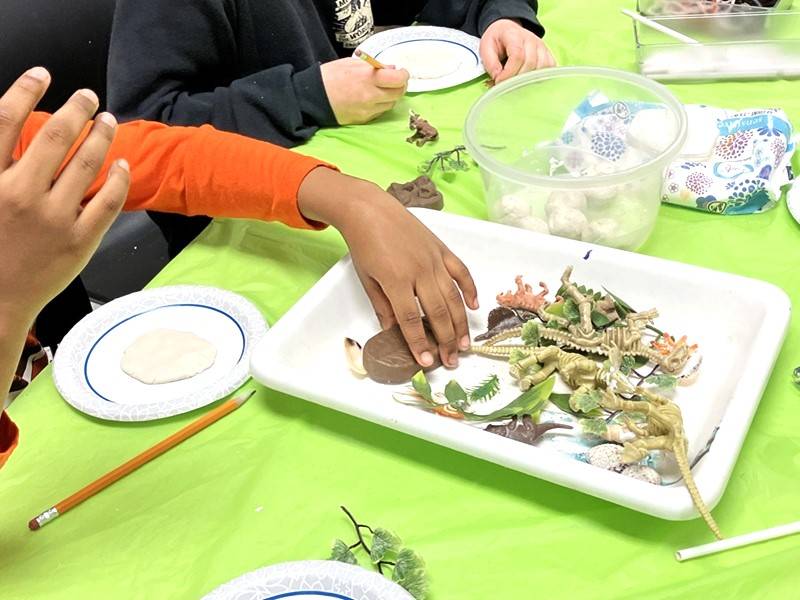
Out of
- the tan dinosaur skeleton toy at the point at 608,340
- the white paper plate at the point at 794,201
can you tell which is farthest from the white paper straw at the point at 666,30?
the tan dinosaur skeleton toy at the point at 608,340

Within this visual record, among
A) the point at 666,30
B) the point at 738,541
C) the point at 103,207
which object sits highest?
the point at 103,207

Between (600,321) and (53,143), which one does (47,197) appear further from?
(600,321)

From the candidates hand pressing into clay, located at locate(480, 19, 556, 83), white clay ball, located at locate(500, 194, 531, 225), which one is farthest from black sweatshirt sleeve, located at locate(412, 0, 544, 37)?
white clay ball, located at locate(500, 194, 531, 225)

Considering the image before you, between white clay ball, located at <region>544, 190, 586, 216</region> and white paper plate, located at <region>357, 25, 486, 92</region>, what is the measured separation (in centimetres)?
38

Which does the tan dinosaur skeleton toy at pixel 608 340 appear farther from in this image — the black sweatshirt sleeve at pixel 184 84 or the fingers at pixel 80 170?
the black sweatshirt sleeve at pixel 184 84

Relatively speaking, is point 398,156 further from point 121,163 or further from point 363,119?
point 121,163

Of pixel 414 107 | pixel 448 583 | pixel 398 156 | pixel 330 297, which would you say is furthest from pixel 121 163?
pixel 414 107

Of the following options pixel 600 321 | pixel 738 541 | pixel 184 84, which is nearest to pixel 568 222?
pixel 600 321

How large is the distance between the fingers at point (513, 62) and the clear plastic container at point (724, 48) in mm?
155

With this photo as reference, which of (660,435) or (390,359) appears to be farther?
(390,359)

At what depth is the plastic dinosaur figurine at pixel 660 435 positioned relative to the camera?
53 centimetres

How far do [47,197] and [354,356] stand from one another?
0.30 m

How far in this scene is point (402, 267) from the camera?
74cm

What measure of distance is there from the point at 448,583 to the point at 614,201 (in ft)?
1.35
